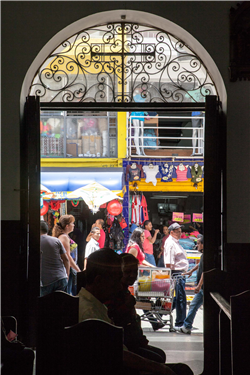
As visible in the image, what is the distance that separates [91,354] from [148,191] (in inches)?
342

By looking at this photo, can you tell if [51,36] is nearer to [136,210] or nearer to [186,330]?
[186,330]

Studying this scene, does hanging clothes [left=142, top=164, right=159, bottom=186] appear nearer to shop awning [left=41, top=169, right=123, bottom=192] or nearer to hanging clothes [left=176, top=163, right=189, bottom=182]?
hanging clothes [left=176, top=163, right=189, bottom=182]

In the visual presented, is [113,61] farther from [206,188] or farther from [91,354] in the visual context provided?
[91,354]

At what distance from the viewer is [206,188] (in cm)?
426

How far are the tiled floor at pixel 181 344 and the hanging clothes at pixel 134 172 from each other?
13.4 feet

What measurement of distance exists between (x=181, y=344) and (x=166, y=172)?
5.19 meters

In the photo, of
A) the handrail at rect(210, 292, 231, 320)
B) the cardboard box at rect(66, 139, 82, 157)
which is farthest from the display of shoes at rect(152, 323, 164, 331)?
the cardboard box at rect(66, 139, 82, 157)

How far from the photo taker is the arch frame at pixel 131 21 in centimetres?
425

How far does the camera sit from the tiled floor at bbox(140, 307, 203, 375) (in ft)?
15.9

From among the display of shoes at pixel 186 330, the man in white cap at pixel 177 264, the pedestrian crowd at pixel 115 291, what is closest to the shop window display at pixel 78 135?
the man in white cap at pixel 177 264

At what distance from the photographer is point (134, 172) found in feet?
33.0

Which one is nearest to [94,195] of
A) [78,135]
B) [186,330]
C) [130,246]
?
[130,246]

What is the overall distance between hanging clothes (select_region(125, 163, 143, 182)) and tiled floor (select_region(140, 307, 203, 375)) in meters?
4.08

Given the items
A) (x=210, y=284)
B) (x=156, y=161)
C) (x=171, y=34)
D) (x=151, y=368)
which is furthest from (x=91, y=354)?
(x=156, y=161)
